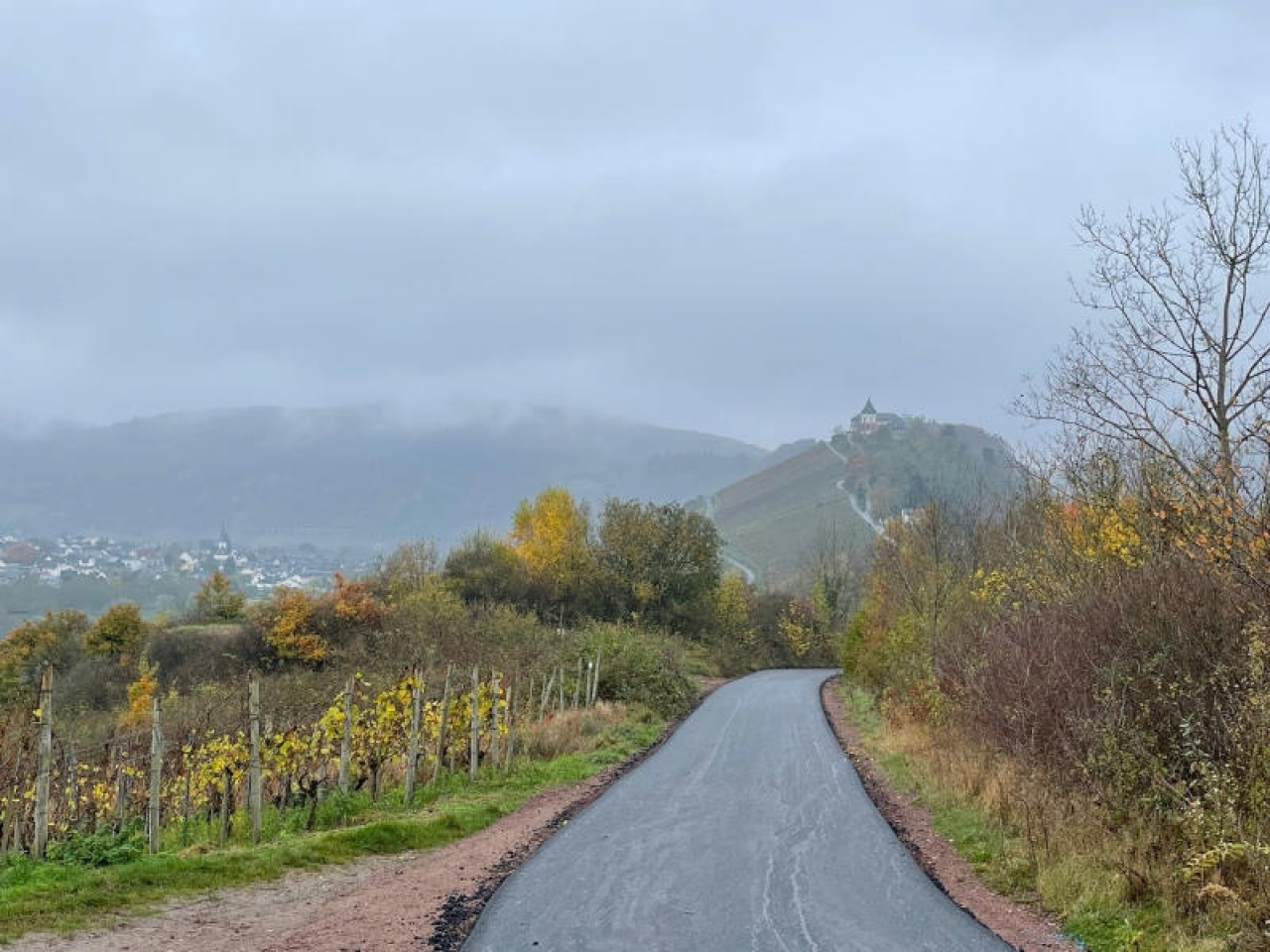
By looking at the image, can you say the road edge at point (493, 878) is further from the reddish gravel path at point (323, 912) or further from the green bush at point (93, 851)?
the green bush at point (93, 851)

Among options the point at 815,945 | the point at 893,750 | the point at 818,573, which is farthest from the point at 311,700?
the point at 818,573

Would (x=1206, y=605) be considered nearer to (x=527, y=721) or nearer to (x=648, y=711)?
(x=527, y=721)

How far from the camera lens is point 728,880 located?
11742mm

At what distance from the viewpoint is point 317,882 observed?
12039mm

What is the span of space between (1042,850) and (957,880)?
1048mm

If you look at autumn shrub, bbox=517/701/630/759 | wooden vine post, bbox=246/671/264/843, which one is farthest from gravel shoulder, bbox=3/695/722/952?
autumn shrub, bbox=517/701/630/759

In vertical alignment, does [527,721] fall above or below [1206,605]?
below

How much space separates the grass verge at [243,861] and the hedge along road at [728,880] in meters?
2.08

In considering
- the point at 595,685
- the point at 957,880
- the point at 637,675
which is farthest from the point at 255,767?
the point at 637,675

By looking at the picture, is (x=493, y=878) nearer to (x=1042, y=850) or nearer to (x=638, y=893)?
(x=638, y=893)

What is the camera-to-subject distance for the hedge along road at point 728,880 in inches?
371

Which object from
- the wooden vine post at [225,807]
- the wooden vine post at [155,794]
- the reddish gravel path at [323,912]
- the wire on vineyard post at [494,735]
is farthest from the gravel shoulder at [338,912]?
the wire on vineyard post at [494,735]

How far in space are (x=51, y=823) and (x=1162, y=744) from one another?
1783cm

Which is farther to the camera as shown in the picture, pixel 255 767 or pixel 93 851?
pixel 255 767
